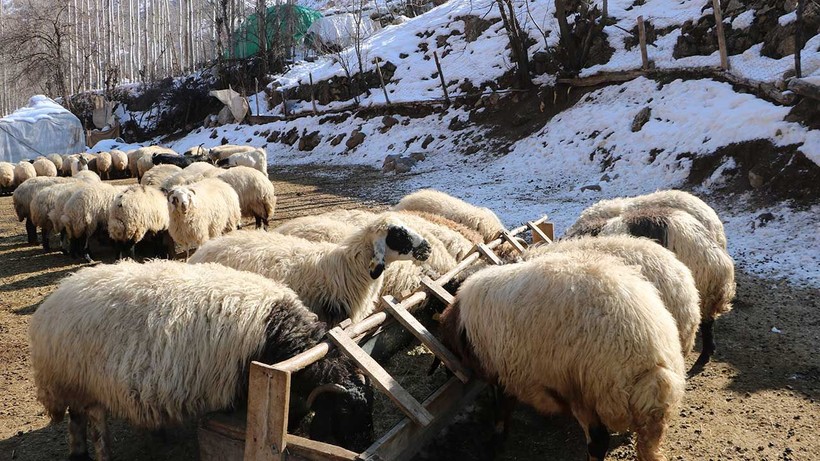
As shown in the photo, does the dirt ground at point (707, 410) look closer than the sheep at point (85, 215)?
Yes

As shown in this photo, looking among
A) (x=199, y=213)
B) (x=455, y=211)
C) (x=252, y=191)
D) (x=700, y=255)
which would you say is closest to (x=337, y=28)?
(x=252, y=191)

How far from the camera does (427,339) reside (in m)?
3.90

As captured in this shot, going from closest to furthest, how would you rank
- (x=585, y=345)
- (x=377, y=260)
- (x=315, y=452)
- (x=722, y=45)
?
(x=315, y=452) → (x=585, y=345) → (x=377, y=260) → (x=722, y=45)

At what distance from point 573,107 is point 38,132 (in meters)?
22.8

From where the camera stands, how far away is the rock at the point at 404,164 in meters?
15.7

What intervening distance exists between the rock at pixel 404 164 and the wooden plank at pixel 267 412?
1302 centimetres

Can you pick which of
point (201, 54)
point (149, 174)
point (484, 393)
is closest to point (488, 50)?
point (149, 174)

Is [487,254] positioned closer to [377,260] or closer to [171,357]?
[377,260]

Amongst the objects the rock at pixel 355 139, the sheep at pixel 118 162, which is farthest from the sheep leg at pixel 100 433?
the sheep at pixel 118 162

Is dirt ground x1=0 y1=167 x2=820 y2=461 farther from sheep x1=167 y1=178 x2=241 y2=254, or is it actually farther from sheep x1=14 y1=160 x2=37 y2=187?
sheep x1=14 y1=160 x2=37 y2=187

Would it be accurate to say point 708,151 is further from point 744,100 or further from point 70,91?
point 70,91

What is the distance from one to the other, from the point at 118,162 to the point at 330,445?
20.0m

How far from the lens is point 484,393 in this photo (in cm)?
441

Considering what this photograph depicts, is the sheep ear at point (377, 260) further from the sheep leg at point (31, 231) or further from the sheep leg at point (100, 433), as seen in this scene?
the sheep leg at point (31, 231)
